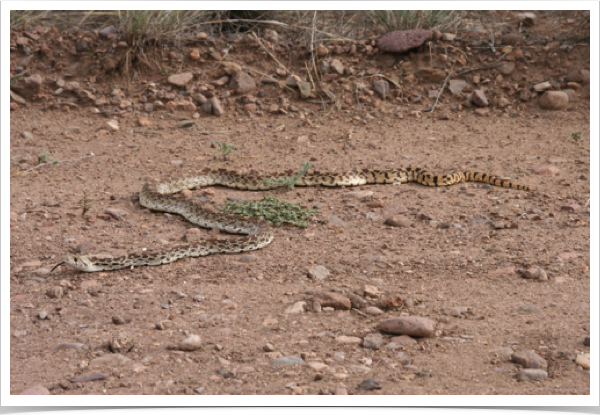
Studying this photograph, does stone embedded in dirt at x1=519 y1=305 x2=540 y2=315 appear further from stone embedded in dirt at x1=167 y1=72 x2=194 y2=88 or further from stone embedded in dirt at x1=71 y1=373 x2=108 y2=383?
stone embedded in dirt at x1=167 y1=72 x2=194 y2=88

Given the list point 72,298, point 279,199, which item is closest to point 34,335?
point 72,298

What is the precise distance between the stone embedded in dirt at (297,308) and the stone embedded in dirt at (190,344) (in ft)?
2.86

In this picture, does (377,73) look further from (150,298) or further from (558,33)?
(150,298)

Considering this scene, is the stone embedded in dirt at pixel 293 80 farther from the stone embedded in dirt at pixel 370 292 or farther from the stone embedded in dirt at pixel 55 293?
the stone embedded in dirt at pixel 55 293

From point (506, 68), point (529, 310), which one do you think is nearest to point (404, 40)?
point (506, 68)

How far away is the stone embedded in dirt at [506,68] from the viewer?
1188 centimetres

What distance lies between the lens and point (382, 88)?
38.3 feet

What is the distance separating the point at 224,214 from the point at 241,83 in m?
4.55

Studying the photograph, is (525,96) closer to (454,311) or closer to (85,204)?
(454,311)

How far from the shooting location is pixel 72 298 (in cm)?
596

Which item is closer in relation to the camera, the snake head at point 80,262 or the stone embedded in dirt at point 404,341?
the stone embedded in dirt at point 404,341

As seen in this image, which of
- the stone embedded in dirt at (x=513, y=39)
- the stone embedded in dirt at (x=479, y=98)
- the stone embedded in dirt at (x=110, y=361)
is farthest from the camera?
the stone embedded in dirt at (x=513, y=39)

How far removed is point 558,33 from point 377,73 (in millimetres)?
3465

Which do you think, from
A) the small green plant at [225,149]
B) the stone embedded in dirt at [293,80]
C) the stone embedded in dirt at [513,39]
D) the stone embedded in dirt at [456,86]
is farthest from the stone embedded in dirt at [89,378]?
the stone embedded in dirt at [513,39]
